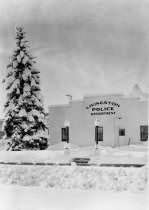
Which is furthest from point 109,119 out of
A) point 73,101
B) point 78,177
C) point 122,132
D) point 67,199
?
point 67,199

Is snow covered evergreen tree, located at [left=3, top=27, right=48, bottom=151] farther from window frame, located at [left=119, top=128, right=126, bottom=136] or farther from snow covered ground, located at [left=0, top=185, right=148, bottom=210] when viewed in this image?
snow covered ground, located at [left=0, top=185, right=148, bottom=210]

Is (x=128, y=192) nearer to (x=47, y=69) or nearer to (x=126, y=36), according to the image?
(x=126, y=36)

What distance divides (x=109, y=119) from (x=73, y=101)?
9.81ft

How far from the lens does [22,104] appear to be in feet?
87.9

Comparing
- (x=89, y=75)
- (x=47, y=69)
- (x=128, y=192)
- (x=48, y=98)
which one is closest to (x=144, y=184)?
(x=128, y=192)

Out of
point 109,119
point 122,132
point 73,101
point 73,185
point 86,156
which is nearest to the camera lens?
point 73,185

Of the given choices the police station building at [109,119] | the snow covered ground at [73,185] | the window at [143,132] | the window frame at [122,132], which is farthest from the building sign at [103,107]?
the snow covered ground at [73,185]

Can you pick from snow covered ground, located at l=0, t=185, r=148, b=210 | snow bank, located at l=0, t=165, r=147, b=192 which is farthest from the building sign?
snow covered ground, located at l=0, t=185, r=148, b=210

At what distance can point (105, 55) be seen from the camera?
2795 cm

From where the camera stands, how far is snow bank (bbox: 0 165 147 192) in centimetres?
1744

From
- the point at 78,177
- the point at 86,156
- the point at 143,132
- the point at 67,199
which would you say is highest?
the point at 143,132

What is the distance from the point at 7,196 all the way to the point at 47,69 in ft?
57.0

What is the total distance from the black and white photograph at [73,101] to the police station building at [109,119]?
6 cm

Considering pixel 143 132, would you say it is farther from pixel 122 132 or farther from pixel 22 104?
pixel 22 104
